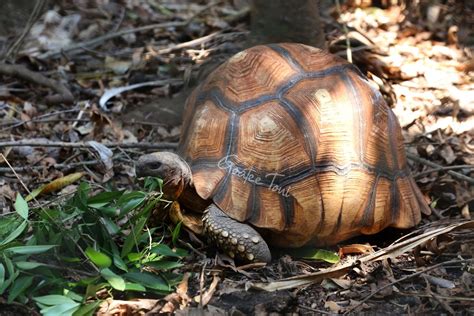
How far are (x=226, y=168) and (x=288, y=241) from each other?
0.51 m

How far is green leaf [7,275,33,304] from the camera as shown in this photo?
319cm

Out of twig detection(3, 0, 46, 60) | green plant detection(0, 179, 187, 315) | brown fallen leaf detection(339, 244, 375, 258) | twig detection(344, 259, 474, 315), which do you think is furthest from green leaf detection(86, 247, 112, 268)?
twig detection(3, 0, 46, 60)

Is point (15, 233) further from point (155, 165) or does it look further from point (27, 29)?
point (27, 29)

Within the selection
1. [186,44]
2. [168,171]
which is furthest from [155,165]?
[186,44]

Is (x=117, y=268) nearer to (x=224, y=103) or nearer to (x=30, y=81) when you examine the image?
(x=224, y=103)

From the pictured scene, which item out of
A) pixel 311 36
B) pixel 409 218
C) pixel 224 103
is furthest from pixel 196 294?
pixel 311 36

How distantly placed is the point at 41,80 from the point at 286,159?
108 inches

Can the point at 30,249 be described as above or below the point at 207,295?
above

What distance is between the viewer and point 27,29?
589 cm

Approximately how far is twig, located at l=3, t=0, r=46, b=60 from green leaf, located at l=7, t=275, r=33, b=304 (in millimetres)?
3072

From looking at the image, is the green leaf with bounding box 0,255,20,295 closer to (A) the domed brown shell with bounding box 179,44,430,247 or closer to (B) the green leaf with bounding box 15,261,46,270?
(B) the green leaf with bounding box 15,261,46,270

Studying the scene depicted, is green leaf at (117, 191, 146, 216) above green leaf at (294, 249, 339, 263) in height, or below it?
above

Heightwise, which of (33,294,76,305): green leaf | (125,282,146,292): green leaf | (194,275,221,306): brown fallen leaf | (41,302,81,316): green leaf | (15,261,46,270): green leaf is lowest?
(194,275,221,306): brown fallen leaf

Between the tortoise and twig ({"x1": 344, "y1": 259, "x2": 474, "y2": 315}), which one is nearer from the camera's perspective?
twig ({"x1": 344, "y1": 259, "x2": 474, "y2": 315})
